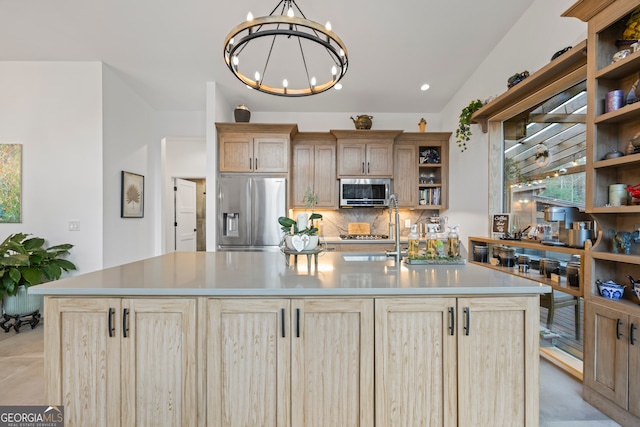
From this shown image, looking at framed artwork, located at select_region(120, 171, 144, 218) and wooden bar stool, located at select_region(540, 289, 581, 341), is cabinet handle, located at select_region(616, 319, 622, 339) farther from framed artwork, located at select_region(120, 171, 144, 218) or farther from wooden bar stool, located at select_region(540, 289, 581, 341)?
framed artwork, located at select_region(120, 171, 144, 218)

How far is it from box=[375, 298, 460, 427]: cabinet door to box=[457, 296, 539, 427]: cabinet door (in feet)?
0.17

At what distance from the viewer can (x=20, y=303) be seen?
301 centimetres

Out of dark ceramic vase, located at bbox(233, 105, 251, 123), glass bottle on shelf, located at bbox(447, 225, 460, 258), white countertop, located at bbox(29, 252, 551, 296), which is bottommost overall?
white countertop, located at bbox(29, 252, 551, 296)

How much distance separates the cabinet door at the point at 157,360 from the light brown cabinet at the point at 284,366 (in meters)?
0.11

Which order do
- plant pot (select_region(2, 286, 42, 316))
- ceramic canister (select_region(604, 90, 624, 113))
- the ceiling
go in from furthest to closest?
1. plant pot (select_region(2, 286, 42, 316))
2. the ceiling
3. ceramic canister (select_region(604, 90, 624, 113))

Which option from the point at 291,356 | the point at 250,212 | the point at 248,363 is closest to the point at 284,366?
the point at 291,356

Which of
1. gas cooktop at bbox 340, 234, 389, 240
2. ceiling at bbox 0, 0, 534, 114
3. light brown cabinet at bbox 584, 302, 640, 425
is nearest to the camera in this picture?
light brown cabinet at bbox 584, 302, 640, 425

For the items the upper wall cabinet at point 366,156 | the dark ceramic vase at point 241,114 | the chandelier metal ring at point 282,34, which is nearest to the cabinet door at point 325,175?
the upper wall cabinet at point 366,156

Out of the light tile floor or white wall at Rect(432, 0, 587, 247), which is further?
white wall at Rect(432, 0, 587, 247)

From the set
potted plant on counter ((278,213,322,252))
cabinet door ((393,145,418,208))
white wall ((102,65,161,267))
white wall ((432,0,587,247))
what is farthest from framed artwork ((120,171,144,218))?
white wall ((432,0,587,247))

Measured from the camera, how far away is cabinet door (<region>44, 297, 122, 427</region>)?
1325mm

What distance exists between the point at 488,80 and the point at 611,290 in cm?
255

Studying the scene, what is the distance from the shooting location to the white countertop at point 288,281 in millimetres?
1314

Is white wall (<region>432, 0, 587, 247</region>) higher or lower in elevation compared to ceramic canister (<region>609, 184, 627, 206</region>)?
higher
